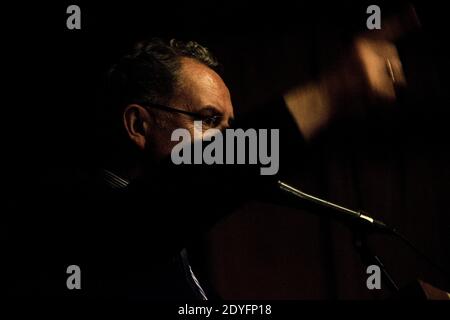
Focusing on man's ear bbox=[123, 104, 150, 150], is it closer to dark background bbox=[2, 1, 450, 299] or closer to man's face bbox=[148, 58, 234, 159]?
man's face bbox=[148, 58, 234, 159]

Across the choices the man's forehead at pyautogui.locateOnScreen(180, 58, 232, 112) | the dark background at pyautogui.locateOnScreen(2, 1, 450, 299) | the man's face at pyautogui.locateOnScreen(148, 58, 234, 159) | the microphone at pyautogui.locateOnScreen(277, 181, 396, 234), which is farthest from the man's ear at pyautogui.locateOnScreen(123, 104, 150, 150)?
the dark background at pyautogui.locateOnScreen(2, 1, 450, 299)

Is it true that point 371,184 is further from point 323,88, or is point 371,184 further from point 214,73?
point 323,88

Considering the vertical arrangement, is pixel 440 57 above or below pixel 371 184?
above

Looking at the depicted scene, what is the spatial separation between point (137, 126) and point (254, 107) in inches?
47.5

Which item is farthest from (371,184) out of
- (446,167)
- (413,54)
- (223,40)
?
(413,54)

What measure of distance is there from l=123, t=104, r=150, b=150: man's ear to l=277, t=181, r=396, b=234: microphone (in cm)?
64

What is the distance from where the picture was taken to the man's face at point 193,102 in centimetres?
151

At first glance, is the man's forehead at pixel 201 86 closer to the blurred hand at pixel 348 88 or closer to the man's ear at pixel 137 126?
the man's ear at pixel 137 126

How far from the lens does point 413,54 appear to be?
79 cm

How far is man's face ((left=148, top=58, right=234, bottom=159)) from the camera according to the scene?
59.6 inches

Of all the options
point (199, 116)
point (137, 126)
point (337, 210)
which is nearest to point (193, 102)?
point (199, 116)

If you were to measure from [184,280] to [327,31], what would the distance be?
2500mm

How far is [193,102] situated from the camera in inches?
62.9

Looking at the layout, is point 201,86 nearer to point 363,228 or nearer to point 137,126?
point 137,126
